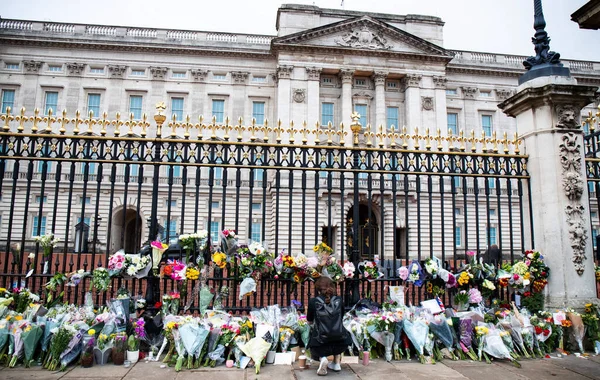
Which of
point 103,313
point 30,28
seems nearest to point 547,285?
point 103,313

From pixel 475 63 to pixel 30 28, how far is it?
3496cm

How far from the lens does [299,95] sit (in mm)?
31391

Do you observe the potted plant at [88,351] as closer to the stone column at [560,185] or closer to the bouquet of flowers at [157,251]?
the bouquet of flowers at [157,251]

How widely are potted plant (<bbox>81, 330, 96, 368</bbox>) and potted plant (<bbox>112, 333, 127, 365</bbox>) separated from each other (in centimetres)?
24

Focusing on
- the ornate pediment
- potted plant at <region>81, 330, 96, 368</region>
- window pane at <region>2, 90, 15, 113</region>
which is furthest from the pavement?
window pane at <region>2, 90, 15, 113</region>

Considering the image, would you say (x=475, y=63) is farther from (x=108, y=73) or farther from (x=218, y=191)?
(x=108, y=73)

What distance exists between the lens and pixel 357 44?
3266 cm

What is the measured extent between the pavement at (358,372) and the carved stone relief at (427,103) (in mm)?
29392

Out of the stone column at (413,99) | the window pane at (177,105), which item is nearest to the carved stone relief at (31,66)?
the window pane at (177,105)

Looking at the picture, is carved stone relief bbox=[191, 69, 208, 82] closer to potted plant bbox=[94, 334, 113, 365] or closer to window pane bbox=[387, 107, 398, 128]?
window pane bbox=[387, 107, 398, 128]

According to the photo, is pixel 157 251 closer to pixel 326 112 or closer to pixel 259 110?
pixel 326 112

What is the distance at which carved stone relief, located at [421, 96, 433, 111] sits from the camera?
32.8m

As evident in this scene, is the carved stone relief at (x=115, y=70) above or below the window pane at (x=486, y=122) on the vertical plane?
above

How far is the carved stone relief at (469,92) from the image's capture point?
115 feet
